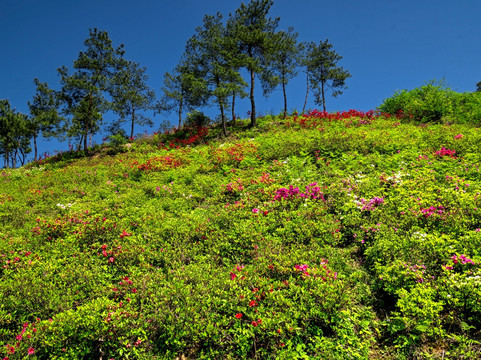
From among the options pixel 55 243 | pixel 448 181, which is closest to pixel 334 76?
pixel 448 181

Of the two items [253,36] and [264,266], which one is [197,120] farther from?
[264,266]

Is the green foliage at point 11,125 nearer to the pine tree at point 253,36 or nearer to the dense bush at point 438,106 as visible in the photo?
the pine tree at point 253,36

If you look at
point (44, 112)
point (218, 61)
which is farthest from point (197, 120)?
point (44, 112)

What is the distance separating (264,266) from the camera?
524 centimetres

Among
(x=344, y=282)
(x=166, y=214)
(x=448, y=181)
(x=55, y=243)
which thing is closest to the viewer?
(x=344, y=282)

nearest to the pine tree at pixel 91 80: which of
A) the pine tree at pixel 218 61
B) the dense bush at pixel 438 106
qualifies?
the pine tree at pixel 218 61

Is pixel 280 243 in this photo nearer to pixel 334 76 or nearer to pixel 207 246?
pixel 207 246

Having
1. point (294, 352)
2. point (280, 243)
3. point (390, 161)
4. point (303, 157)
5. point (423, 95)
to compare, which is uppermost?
point (423, 95)

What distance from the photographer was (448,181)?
7.54 metres

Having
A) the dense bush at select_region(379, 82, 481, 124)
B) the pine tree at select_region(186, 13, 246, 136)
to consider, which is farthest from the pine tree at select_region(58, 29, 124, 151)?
the dense bush at select_region(379, 82, 481, 124)

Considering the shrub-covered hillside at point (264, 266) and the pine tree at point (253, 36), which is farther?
the pine tree at point (253, 36)

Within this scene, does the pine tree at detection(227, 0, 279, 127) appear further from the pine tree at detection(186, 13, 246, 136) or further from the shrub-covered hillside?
the shrub-covered hillside

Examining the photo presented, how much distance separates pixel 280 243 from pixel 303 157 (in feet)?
21.1

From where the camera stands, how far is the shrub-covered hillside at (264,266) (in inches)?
155
